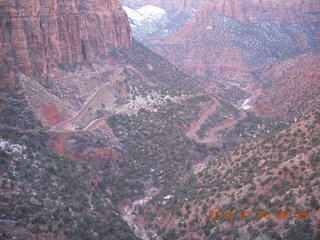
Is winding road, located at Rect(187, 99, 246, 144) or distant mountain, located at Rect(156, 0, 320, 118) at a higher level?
distant mountain, located at Rect(156, 0, 320, 118)

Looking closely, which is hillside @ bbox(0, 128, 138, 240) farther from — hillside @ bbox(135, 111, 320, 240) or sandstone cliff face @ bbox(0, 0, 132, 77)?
sandstone cliff face @ bbox(0, 0, 132, 77)

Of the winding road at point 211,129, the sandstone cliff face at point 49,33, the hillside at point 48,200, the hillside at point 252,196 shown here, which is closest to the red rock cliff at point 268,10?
the sandstone cliff face at point 49,33

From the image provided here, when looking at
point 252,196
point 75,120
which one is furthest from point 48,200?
point 75,120

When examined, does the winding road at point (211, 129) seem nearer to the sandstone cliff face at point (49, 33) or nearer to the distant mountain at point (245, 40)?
the sandstone cliff face at point (49, 33)

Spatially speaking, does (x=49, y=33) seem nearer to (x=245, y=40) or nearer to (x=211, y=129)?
(x=211, y=129)

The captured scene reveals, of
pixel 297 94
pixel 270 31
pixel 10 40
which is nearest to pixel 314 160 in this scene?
pixel 10 40

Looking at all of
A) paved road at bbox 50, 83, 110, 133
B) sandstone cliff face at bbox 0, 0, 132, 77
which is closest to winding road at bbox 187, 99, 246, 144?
paved road at bbox 50, 83, 110, 133

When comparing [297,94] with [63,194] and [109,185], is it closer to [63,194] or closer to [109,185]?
[109,185]
